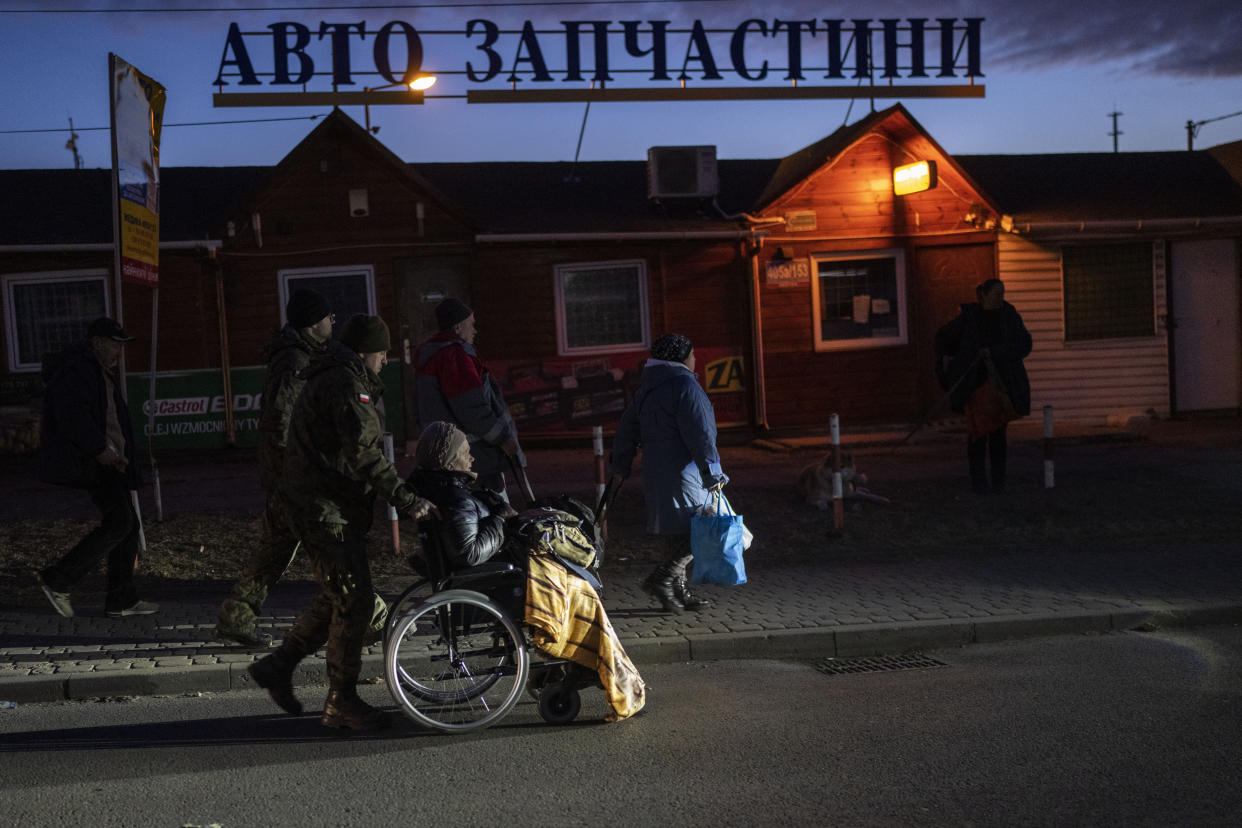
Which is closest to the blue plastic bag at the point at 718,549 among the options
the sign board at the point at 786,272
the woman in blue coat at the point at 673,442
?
the woman in blue coat at the point at 673,442

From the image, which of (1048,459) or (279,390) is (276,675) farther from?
(1048,459)

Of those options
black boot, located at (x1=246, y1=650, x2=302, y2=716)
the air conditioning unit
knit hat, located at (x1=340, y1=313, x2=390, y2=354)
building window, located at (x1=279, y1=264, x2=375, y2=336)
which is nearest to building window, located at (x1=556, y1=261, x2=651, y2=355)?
the air conditioning unit

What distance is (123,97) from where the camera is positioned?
29.7ft

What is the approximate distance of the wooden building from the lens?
51.0 ft

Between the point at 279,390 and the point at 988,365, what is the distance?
6.63m

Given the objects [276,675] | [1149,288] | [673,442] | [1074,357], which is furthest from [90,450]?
[1149,288]

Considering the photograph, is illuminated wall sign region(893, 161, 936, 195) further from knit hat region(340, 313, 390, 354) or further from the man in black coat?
knit hat region(340, 313, 390, 354)

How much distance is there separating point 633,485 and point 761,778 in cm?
748

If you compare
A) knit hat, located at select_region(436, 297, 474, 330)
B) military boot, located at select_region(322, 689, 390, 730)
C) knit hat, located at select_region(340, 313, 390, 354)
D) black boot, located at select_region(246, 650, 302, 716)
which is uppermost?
knit hat, located at select_region(436, 297, 474, 330)

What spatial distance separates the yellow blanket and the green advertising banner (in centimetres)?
1064

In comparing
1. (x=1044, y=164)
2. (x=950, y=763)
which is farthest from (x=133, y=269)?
(x=1044, y=164)

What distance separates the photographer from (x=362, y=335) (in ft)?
17.8

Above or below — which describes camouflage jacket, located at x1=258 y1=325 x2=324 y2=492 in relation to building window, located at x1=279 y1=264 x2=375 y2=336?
below

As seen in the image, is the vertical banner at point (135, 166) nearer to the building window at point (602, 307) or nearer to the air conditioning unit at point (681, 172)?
the building window at point (602, 307)
